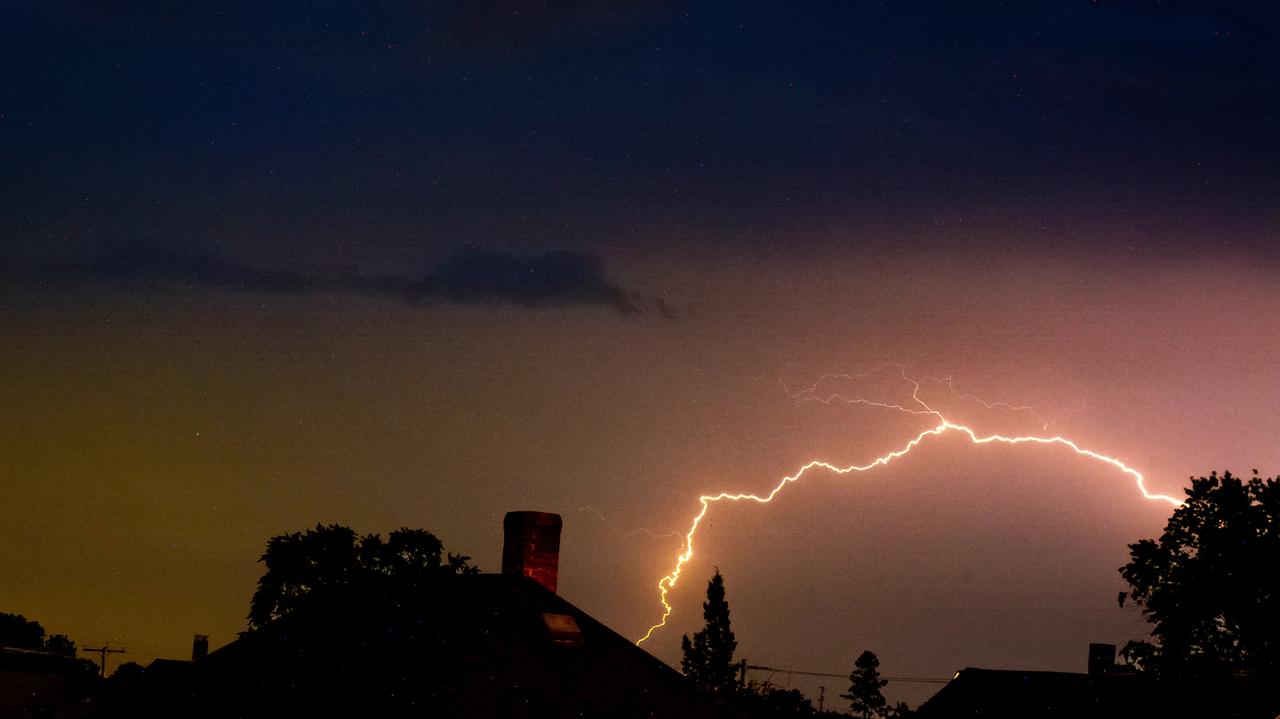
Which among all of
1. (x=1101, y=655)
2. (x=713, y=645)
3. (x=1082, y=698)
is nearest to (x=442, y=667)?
(x=1082, y=698)

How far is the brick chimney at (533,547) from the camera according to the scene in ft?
89.5

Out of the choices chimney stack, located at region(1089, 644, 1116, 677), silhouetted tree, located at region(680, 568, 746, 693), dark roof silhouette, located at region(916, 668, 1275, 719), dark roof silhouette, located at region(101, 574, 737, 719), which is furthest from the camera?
silhouetted tree, located at region(680, 568, 746, 693)

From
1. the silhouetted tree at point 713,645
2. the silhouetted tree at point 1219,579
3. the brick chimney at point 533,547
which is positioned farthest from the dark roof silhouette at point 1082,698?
the silhouetted tree at point 713,645

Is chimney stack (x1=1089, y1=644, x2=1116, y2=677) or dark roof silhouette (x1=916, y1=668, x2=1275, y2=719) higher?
chimney stack (x1=1089, y1=644, x2=1116, y2=677)

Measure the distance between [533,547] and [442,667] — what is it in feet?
16.5

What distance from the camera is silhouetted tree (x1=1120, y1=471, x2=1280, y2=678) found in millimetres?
43844

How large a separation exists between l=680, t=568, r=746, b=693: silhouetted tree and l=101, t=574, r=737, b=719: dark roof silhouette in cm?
8242

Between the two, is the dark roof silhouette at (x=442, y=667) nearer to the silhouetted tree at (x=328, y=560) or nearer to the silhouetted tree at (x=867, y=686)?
the silhouetted tree at (x=328, y=560)

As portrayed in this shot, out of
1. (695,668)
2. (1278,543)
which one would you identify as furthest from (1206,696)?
(695,668)

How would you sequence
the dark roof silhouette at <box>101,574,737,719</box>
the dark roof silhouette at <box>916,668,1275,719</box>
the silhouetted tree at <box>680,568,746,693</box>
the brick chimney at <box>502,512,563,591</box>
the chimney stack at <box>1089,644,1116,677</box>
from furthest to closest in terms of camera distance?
1. the silhouetted tree at <box>680,568,746,693</box>
2. the chimney stack at <box>1089,644,1116,677</box>
3. the dark roof silhouette at <box>916,668,1275,719</box>
4. the brick chimney at <box>502,512,563,591</box>
5. the dark roof silhouette at <box>101,574,737,719</box>

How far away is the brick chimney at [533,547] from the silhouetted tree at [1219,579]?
23.1 metres

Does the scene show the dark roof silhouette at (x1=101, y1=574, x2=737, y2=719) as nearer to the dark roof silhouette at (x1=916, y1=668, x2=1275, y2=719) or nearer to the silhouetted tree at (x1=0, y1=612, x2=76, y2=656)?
the dark roof silhouette at (x1=916, y1=668, x2=1275, y2=719)

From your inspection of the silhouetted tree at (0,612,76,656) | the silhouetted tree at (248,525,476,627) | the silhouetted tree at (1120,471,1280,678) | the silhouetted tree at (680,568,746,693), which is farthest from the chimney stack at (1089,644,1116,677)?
the silhouetted tree at (0,612,76,656)

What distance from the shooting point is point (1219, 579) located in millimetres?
44000
